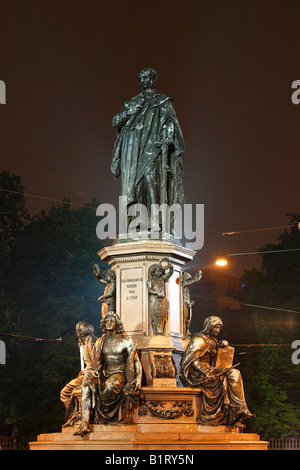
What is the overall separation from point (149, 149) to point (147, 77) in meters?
1.47

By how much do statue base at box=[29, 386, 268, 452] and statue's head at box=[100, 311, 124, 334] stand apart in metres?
1.04

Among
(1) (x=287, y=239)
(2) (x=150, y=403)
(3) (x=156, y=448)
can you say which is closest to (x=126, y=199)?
(2) (x=150, y=403)

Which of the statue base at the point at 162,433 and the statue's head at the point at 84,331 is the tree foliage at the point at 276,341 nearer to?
the statue's head at the point at 84,331

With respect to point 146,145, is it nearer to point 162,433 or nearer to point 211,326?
point 211,326

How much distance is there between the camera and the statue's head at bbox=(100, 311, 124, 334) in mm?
12461

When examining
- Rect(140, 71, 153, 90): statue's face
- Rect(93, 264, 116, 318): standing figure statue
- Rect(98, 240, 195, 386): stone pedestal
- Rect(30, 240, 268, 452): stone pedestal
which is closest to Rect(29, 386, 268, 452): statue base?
Rect(30, 240, 268, 452): stone pedestal

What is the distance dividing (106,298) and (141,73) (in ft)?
14.5

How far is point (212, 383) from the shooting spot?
1255 centimetres

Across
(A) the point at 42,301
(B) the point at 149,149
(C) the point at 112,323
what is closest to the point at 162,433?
(C) the point at 112,323

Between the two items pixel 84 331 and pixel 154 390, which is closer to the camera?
pixel 154 390

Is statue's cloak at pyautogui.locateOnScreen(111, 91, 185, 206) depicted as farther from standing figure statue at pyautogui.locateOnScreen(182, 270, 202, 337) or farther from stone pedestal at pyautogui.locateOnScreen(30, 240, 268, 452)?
standing figure statue at pyautogui.locateOnScreen(182, 270, 202, 337)

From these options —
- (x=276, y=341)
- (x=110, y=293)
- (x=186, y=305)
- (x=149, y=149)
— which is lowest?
(x=186, y=305)

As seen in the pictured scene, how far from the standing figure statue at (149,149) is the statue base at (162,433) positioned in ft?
12.3
